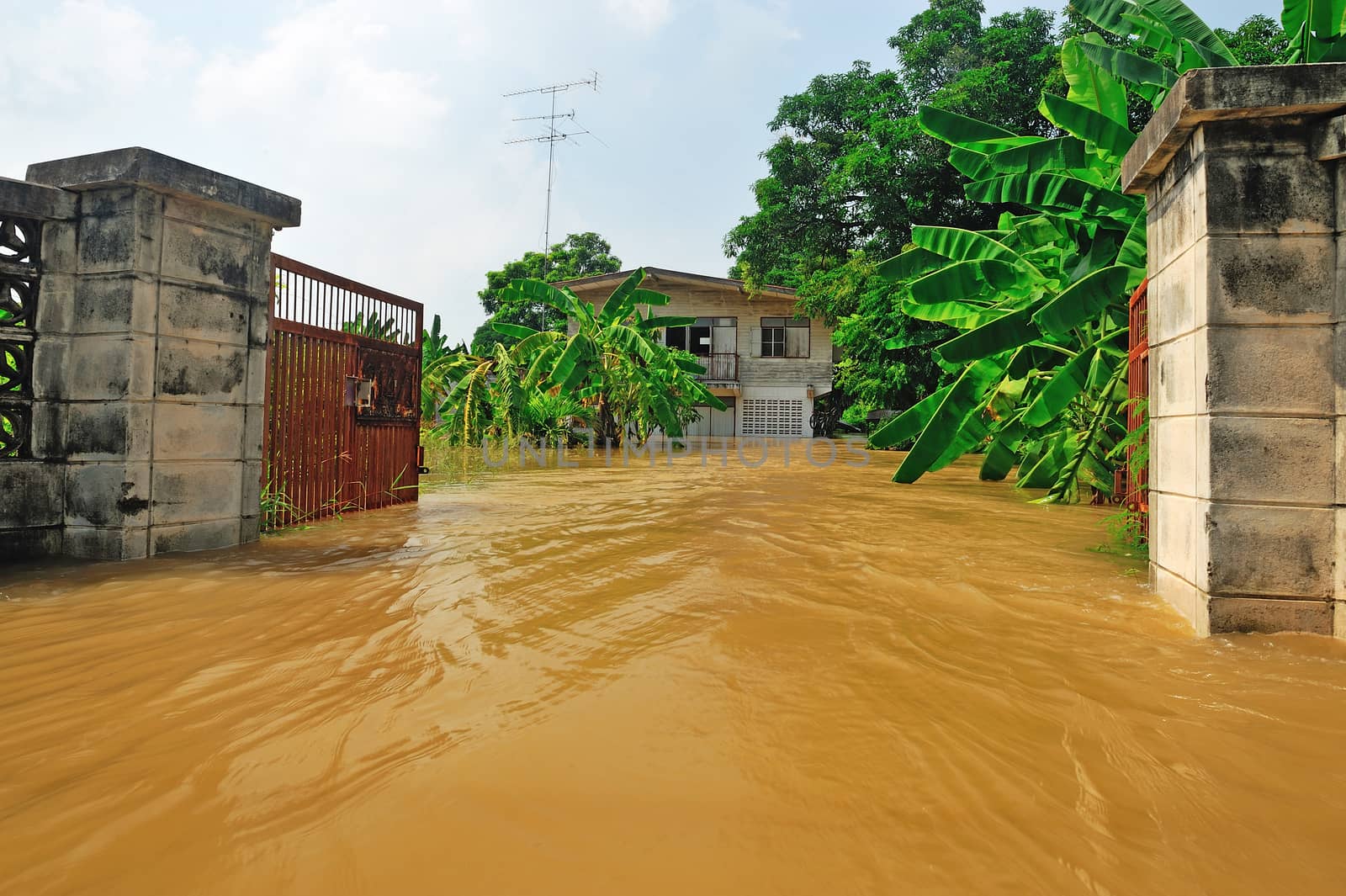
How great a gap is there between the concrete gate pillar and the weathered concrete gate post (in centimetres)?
547

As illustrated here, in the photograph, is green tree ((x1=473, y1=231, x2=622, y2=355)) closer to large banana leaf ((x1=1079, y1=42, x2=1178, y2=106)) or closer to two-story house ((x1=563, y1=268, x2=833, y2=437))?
two-story house ((x1=563, y1=268, x2=833, y2=437))

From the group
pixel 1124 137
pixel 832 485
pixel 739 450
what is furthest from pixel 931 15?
pixel 1124 137

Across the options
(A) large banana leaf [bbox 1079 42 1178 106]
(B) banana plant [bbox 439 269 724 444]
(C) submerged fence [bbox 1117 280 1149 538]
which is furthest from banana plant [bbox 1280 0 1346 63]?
(B) banana plant [bbox 439 269 724 444]

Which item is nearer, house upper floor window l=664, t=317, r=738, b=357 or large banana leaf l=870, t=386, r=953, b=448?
large banana leaf l=870, t=386, r=953, b=448

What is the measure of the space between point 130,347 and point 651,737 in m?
4.16

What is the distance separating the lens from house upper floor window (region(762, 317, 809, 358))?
2744 cm

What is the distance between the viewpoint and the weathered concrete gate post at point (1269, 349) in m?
3.01

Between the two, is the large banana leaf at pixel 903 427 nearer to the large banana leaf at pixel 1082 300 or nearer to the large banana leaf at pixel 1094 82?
the large banana leaf at pixel 1082 300

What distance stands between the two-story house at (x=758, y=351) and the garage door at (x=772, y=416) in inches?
1.2

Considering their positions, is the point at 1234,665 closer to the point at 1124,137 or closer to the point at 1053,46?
the point at 1124,137

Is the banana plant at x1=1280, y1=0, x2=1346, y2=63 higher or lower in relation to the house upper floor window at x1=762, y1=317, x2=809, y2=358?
lower

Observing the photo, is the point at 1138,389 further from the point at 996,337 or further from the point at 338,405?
the point at 338,405

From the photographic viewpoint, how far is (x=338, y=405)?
21.6 feet

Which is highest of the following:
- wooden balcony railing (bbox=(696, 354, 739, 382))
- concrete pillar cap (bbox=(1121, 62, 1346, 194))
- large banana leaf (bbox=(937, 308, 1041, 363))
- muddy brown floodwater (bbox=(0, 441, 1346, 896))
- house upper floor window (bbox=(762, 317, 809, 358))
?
house upper floor window (bbox=(762, 317, 809, 358))
